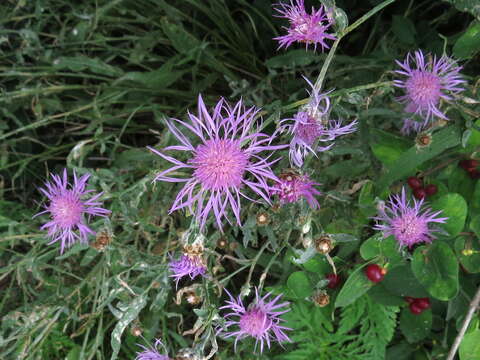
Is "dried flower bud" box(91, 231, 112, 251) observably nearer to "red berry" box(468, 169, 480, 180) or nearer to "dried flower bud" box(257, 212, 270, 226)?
"dried flower bud" box(257, 212, 270, 226)

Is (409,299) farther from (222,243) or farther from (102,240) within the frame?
(102,240)

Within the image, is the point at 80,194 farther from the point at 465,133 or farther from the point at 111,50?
the point at 465,133

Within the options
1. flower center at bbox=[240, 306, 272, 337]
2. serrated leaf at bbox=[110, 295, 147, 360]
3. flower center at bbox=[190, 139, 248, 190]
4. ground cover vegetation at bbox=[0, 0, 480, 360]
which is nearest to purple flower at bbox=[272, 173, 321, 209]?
ground cover vegetation at bbox=[0, 0, 480, 360]

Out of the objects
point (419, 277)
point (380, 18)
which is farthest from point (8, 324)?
point (380, 18)

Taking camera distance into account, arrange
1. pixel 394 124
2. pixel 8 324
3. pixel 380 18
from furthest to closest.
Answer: pixel 380 18
pixel 394 124
pixel 8 324

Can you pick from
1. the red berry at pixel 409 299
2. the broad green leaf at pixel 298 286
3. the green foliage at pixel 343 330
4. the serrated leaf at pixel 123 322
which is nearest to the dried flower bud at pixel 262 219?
the broad green leaf at pixel 298 286

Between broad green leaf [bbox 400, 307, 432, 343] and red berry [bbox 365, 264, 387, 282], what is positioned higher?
red berry [bbox 365, 264, 387, 282]

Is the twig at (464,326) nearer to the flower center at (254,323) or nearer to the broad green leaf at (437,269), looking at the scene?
the broad green leaf at (437,269)
